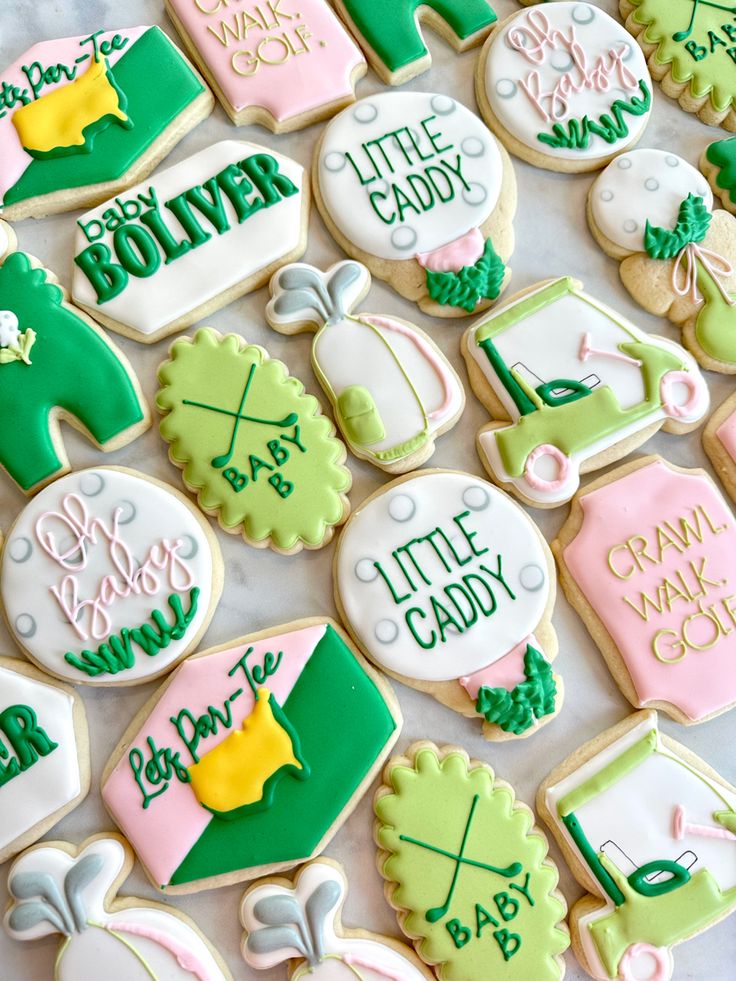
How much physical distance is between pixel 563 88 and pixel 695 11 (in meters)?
0.32

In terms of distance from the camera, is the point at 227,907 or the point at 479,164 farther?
the point at 479,164

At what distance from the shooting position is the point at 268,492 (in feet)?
4.51

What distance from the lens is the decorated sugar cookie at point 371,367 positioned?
1.40 meters

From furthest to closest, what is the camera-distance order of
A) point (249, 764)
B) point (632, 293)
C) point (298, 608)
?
point (632, 293)
point (298, 608)
point (249, 764)

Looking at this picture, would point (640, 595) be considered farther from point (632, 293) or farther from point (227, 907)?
point (227, 907)

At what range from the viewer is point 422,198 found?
1478 mm

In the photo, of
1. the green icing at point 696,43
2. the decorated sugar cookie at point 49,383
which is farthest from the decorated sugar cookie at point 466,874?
the green icing at point 696,43

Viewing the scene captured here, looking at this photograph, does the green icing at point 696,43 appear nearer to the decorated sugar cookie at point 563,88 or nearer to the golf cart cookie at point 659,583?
the decorated sugar cookie at point 563,88

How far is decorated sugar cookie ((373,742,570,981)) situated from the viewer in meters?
1.30

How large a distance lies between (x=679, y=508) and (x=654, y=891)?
0.58 metres

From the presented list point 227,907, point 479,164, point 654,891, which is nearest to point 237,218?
point 479,164

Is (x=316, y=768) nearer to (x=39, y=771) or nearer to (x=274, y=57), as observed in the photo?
(x=39, y=771)

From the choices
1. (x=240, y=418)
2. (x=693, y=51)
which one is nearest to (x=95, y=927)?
(x=240, y=418)

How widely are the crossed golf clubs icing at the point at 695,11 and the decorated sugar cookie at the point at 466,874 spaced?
1.31m
